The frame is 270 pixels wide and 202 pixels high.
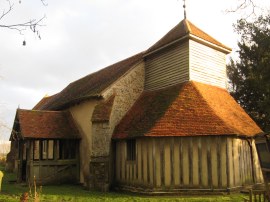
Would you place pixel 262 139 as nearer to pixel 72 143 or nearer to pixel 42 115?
pixel 72 143

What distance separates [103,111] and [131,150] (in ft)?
8.57

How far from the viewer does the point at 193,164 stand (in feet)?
44.4

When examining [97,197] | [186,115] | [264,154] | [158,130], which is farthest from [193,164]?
[264,154]

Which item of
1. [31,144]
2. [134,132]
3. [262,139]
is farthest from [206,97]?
[31,144]

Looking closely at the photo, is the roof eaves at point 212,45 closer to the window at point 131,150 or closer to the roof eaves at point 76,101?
the roof eaves at point 76,101

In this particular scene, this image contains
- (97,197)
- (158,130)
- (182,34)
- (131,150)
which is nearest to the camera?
(97,197)

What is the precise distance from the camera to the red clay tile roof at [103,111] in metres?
16.3

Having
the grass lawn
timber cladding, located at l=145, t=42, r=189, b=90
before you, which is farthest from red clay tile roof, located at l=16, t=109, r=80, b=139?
timber cladding, located at l=145, t=42, r=189, b=90

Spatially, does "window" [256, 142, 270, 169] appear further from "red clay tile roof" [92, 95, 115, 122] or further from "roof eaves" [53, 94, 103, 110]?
"roof eaves" [53, 94, 103, 110]

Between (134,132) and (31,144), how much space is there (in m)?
6.42

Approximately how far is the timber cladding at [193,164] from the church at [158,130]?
42mm

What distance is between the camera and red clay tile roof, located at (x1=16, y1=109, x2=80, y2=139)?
17953mm

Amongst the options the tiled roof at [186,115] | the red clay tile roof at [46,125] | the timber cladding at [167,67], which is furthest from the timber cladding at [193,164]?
the red clay tile roof at [46,125]

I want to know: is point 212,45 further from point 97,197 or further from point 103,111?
point 97,197
